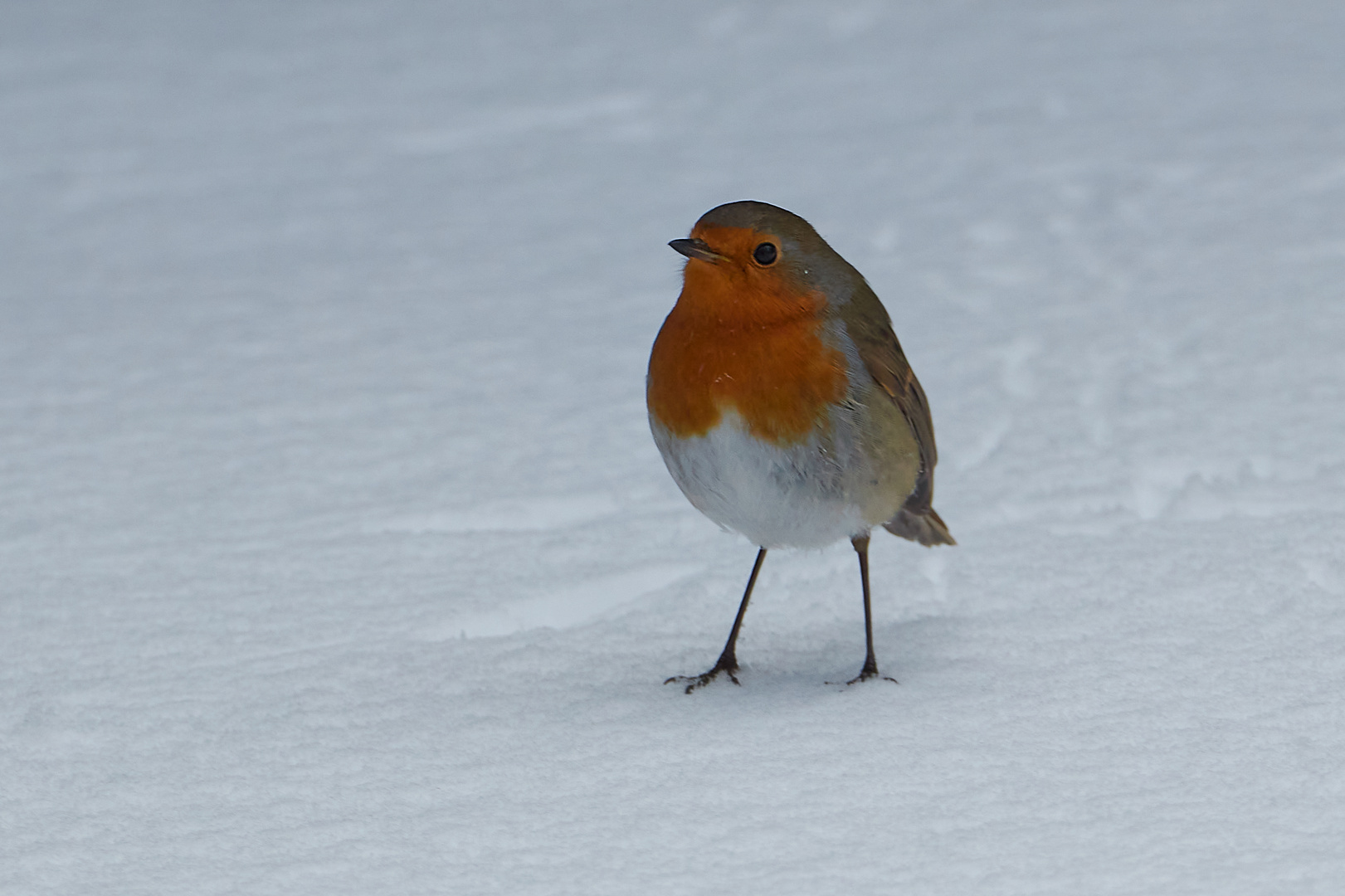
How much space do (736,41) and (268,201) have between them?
10.1 ft

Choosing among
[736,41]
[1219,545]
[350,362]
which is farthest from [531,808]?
[736,41]

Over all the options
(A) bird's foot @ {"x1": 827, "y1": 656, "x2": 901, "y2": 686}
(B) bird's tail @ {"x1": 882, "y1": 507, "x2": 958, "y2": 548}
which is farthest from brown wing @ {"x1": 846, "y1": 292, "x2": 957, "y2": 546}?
(A) bird's foot @ {"x1": 827, "y1": 656, "x2": 901, "y2": 686}

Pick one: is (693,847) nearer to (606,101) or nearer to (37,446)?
(37,446)

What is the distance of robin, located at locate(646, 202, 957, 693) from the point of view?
9.18 ft

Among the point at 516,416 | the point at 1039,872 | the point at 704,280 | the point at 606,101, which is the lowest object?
the point at 1039,872

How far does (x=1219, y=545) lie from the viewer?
11.9 feet

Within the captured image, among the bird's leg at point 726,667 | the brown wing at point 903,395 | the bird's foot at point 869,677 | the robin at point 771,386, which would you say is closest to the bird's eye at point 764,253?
the robin at point 771,386

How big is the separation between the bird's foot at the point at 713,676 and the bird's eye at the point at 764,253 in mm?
833

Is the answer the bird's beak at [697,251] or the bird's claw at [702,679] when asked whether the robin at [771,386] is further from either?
the bird's claw at [702,679]

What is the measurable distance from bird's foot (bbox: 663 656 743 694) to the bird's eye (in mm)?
833

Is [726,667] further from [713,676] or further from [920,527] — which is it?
[920,527]

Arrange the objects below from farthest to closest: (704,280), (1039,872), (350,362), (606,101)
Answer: (606,101) < (350,362) < (704,280) < (1039,872)

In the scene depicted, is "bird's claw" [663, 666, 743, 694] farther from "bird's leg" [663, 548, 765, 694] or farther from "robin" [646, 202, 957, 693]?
"robin" [646, 202, 957, 693]

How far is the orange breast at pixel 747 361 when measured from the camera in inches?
110
